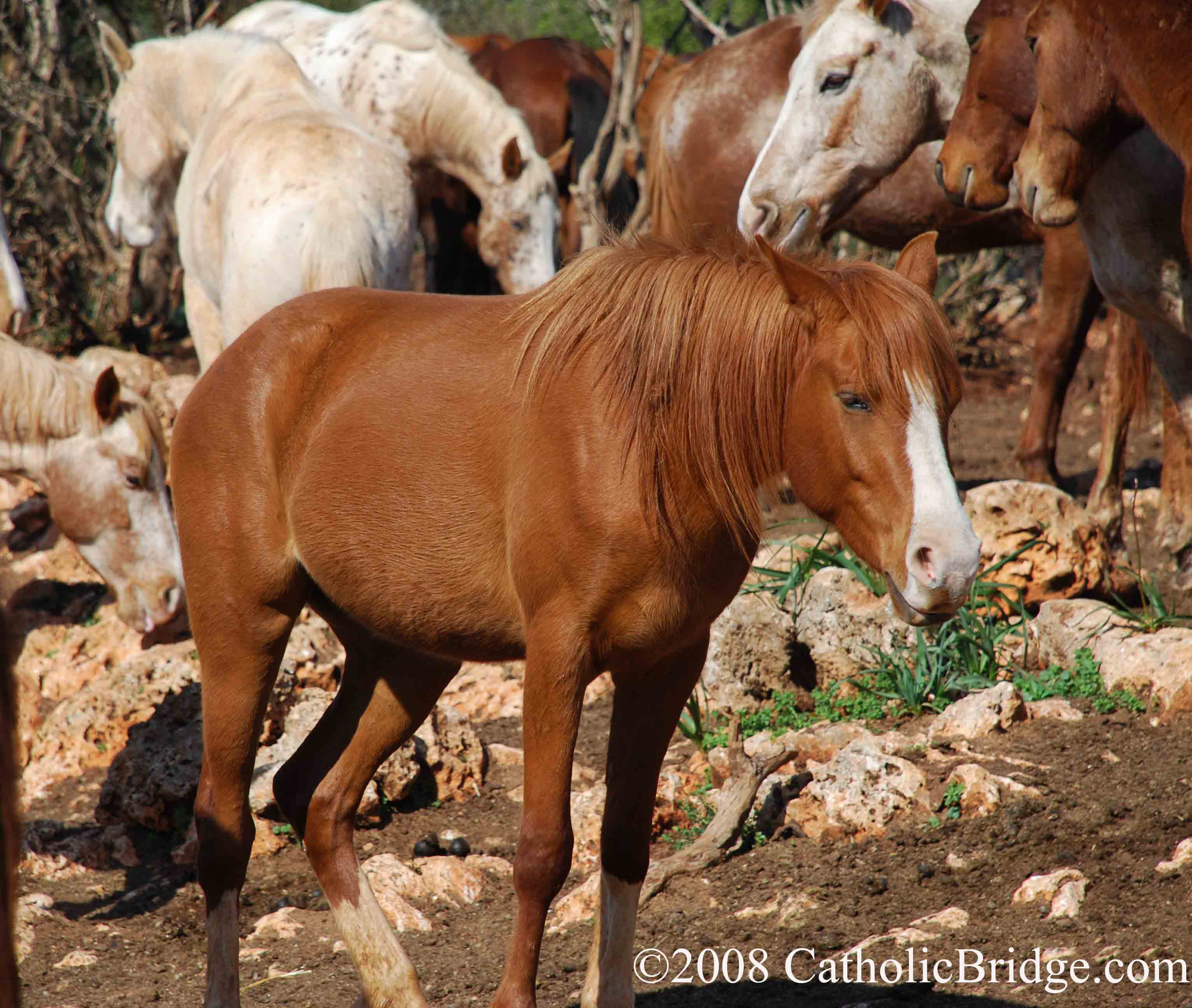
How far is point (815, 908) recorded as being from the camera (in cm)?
Result: 370

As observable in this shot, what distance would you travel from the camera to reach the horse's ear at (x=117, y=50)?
6.97 meters

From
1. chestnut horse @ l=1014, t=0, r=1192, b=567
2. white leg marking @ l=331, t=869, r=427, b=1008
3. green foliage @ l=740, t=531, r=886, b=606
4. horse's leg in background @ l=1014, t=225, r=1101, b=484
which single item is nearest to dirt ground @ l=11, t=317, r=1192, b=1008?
white leg marking @ l=331, t=869, r=427, b=1008

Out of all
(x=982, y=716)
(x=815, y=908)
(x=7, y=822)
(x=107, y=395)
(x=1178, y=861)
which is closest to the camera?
(x=7, y=822)

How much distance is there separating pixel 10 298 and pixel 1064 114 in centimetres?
532

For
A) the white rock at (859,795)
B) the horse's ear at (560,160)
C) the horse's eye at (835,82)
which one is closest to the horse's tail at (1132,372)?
the horse's eye at (835,82)

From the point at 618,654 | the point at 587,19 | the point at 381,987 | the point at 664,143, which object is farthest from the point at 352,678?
the point at 587,19

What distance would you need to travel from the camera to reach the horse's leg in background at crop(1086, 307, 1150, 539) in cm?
624

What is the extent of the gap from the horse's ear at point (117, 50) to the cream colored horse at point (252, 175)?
0.01 meters

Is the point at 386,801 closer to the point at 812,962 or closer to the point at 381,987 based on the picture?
the point at 381,987

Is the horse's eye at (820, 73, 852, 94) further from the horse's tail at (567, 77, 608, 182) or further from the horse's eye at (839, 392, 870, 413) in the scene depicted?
the horse's tail at (567, 77, 608, 182)

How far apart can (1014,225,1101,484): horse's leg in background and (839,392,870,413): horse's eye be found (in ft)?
14.7

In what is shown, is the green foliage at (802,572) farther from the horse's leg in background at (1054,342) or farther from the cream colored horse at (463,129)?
the cream colored horse at (463,129)

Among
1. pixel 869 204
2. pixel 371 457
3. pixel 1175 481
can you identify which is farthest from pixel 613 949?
pixel 869 204

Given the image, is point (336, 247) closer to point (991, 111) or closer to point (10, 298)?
point (10, 298)
